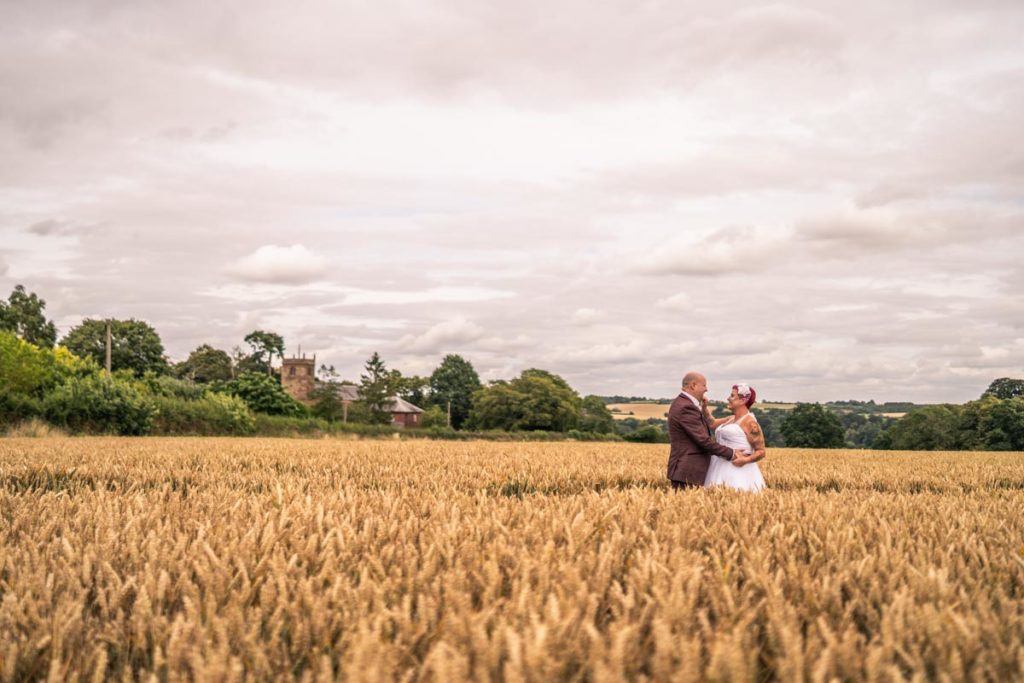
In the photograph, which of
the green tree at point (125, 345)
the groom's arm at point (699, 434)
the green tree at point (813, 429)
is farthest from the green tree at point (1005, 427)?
the green tree at point (125, 345)

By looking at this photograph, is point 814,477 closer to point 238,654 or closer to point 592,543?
point 592,543

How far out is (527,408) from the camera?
103312mm

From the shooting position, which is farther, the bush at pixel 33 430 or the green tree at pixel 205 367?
the green tree at pixel 205 367

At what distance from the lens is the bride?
9.60 meters

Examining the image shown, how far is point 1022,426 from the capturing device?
73562mm

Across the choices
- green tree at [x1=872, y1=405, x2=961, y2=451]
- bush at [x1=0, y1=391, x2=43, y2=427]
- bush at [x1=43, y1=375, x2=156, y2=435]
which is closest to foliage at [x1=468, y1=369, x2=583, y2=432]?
green tree at [x1=872, y1=405, x2=961, y2=451]

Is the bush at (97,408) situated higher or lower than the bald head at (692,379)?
lower

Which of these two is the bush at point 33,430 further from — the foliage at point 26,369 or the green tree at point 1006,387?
the green tree at point 1006,387

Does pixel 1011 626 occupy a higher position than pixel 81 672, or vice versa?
pixel 1011 626

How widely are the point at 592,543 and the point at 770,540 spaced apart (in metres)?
1.15

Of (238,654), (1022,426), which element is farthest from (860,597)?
(1022,426)

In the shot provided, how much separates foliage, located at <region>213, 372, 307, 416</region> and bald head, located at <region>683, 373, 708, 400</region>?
Answer: 257 feet

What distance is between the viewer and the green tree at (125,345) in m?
104

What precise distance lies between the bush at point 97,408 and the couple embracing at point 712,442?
3792cm
